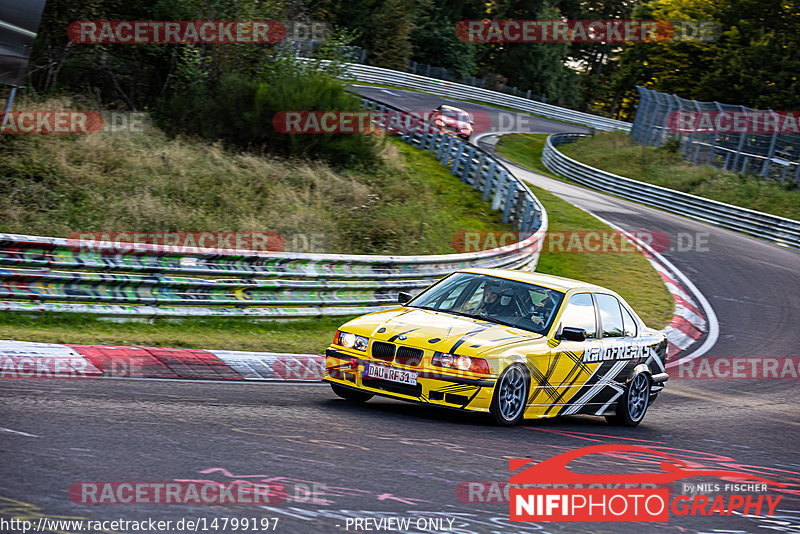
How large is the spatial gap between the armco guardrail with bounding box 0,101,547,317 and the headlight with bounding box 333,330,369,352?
3.76m

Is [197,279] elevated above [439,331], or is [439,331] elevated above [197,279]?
[439,331]

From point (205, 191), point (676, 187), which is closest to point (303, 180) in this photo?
point (205, 191)

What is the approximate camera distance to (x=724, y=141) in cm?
3856

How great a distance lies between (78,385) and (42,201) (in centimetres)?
802

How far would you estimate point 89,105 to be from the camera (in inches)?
835

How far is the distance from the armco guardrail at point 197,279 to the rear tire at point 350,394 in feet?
12.0

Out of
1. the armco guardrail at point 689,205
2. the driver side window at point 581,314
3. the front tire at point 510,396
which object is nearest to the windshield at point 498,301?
the driver side window at point 581,314

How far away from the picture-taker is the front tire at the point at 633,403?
10.1 m

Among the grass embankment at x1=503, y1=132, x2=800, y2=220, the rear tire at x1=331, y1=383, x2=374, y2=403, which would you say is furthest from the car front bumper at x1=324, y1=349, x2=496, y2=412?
the grass embankment at x1=503, y1=132, x2=800, y2=220

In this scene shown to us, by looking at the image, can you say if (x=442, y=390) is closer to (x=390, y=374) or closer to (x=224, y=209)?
(x=390, y=374)

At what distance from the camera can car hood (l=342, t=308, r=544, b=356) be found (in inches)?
318

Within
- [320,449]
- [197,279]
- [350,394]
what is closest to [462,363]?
[350,394]

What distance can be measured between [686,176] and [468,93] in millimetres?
25024

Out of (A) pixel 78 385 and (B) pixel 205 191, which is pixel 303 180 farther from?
(A) pixel 78 385
